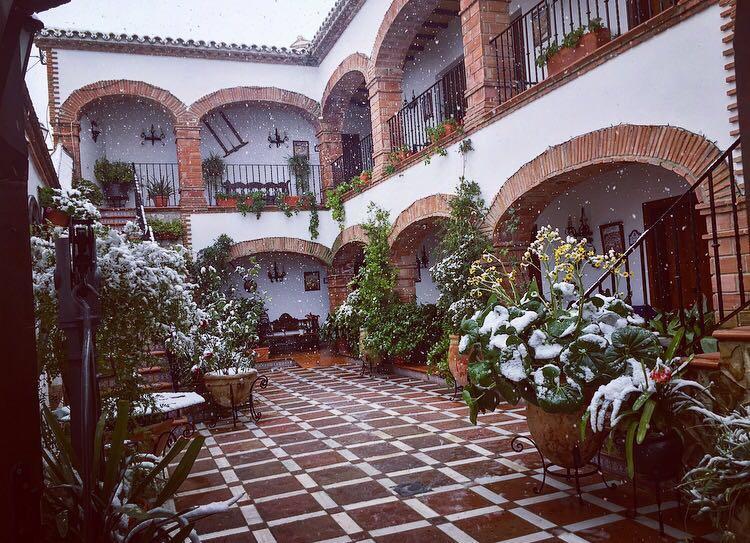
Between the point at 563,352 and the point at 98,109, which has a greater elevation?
the point at 98,109

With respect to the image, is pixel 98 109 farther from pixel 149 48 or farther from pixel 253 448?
pixel 253 448

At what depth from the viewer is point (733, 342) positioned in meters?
3.35

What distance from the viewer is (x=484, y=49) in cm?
793

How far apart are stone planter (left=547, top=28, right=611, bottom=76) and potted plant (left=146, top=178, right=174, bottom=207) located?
947cm

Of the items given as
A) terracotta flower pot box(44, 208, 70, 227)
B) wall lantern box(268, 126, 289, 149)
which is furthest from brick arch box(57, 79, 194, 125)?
terracotta flower pot box(44, 208, 70, 227)

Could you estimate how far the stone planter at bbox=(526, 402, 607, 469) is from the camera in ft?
12.8

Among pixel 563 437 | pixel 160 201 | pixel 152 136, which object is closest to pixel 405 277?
pixel 160 201

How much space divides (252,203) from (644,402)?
11.7 m

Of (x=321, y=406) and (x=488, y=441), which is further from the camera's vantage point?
(x=321, y=406)

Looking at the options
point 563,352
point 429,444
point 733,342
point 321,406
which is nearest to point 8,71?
point 563,352

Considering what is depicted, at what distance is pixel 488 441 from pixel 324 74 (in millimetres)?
11163

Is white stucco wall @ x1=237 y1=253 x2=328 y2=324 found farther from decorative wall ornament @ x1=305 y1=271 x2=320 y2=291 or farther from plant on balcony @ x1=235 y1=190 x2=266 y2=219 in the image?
plant on balcony @ x1=235 y1=190 x2=266 y2=219

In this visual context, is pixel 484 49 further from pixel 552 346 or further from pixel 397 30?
pixel 552 346

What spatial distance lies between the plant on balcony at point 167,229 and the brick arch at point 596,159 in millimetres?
7596
